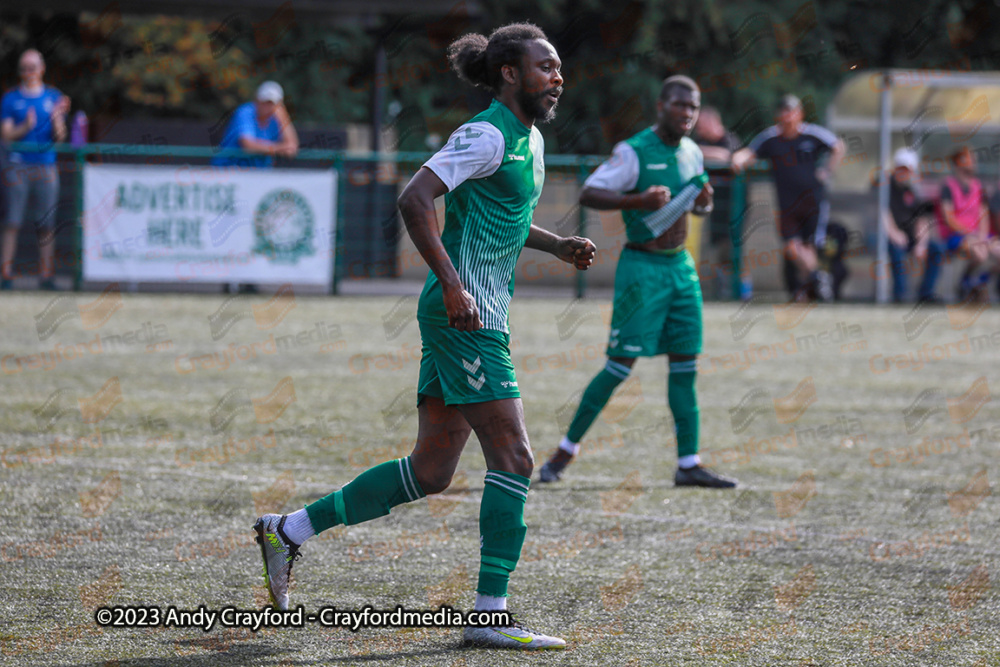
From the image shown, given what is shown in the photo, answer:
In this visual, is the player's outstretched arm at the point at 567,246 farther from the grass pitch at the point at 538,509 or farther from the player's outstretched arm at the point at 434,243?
the grass pitch at the point at 538,509

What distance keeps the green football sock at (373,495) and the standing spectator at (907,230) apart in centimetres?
1487

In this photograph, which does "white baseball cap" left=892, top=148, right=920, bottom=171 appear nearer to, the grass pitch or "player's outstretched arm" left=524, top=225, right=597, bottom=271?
the grass pitch

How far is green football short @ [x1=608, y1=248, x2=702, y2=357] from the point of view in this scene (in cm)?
727

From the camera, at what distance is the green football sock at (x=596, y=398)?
7.39 meters

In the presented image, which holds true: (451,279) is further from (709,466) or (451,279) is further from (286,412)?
(286,412)

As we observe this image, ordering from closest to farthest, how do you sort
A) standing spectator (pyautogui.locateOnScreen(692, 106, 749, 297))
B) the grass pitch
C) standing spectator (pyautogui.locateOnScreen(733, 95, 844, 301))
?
the grass pitch → standing spectator (pyautogui.locateOnScreen(733, 95, 844, 301)) → standing spectator (pyautogui.locateOnScreen(692, 106, 749, 297))

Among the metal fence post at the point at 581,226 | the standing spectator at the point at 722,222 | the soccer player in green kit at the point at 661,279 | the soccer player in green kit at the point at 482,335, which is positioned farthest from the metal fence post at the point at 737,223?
the soccer player in green kit at the point at 482,335

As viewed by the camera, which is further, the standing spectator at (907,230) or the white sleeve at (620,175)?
the standing spectator at (907,230)

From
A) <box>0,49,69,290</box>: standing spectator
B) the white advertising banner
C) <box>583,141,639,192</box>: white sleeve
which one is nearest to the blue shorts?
<box>0,49,69,290</box>: standing spectator

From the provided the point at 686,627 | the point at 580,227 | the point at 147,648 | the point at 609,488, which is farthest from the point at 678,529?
the point at 580,227

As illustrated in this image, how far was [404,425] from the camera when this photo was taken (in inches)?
350

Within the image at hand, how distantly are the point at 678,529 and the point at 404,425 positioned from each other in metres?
3.07

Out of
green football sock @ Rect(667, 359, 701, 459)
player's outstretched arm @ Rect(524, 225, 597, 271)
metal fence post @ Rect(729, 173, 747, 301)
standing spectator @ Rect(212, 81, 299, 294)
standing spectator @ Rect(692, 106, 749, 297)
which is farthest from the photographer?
metal fence post @ Rect(729, 173, 747, 301)

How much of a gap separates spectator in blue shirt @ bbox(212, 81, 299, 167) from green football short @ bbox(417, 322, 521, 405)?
1220 cm
